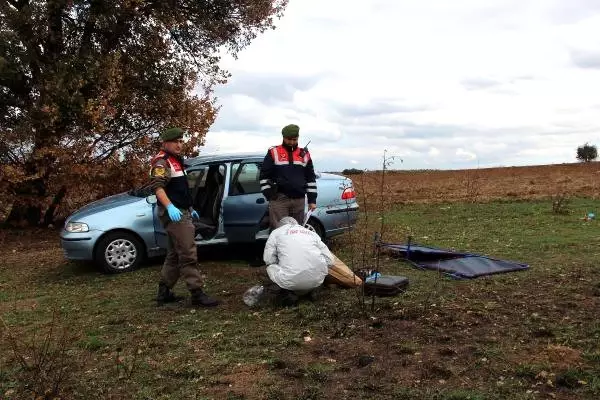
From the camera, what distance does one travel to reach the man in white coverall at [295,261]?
592cm

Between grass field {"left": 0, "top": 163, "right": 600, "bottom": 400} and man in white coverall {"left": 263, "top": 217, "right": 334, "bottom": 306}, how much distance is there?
20cm

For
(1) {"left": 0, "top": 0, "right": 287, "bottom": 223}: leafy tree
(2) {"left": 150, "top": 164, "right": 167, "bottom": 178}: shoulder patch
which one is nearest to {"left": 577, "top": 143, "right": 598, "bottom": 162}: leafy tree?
(1) {"left": 0, "top": 0, "right": 287, "bottom": 223}: leafy tree

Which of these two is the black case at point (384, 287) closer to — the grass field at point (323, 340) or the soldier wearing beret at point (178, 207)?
the grass field at point (323, 340)

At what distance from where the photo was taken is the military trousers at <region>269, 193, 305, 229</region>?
7.37 m

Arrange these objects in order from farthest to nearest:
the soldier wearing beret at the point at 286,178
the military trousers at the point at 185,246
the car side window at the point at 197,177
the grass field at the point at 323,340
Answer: the car side window at the point at 197,177
the soldier wearing beret at the point at 286,178
the military trousers at the point at 185,246
the grass field at the point at 323,340

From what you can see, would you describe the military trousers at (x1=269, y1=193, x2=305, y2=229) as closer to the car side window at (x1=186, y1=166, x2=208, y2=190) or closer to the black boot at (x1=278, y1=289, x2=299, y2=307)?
the black boot at (x1=278, y1=289, x2=299, y2=307)

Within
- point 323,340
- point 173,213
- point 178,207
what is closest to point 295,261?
point 323,340

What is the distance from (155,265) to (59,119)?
5381mm

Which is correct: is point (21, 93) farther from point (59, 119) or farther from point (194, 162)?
point (194, 162)

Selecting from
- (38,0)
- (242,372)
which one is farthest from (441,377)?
(38,0)

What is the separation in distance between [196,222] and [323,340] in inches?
166

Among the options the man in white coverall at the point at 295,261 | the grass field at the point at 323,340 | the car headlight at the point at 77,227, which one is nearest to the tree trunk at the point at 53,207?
the car headlight at the point at 77,227

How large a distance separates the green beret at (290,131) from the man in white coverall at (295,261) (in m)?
1.43

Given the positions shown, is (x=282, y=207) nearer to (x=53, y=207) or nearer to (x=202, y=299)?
(x=202, y=299)
